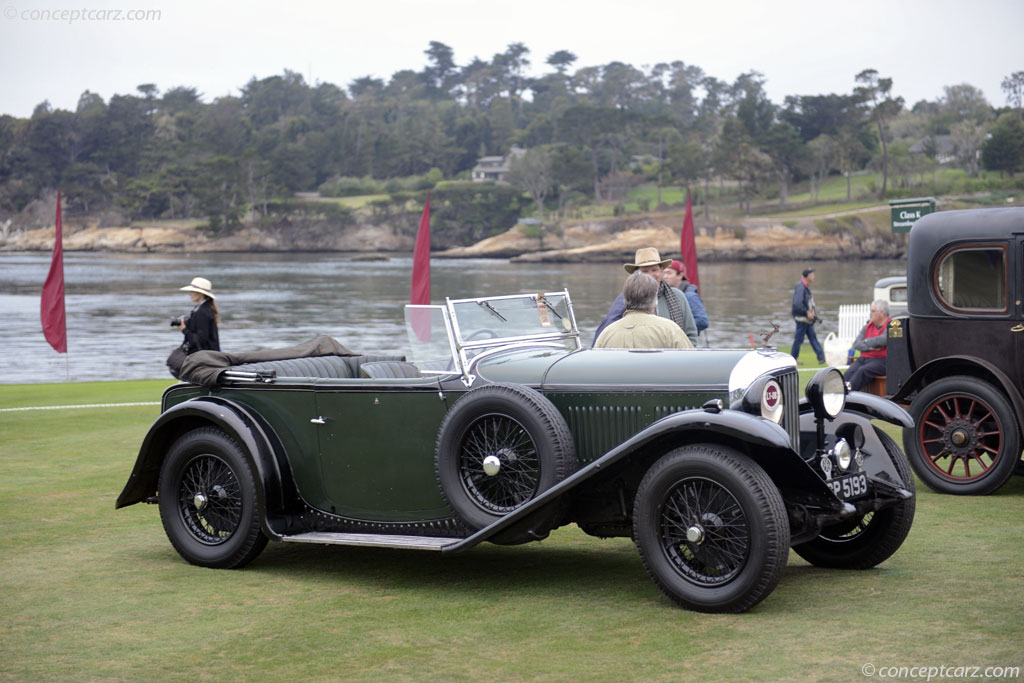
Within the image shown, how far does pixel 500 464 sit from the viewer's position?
5590mm

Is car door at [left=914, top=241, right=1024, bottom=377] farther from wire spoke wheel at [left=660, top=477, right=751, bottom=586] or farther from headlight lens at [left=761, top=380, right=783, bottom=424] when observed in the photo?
wire spoke wheel at [left=660, top=477, right=751, bottom=586]

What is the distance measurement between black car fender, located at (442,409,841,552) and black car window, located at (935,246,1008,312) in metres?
3.97

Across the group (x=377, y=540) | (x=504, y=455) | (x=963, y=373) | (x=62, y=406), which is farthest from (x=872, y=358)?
(x=62, y=406)

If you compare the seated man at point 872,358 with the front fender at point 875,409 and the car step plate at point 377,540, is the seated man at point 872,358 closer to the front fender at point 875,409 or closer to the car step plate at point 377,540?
the front fender at point 875,409

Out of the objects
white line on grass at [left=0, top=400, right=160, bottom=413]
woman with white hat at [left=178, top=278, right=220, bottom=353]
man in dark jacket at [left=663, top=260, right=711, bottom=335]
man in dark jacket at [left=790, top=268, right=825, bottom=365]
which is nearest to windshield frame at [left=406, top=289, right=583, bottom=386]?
man in dark jacket at [left=663, top=260, right=711, bottom=335]

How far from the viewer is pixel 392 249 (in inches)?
5226

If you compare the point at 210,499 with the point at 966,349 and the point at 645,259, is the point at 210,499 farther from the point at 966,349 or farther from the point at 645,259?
the point at 966,349

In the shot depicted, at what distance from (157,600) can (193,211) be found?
138 meters

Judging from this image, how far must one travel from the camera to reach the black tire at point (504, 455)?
5.42 m

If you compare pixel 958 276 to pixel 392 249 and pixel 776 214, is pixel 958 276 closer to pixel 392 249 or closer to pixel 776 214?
pixel 776 214

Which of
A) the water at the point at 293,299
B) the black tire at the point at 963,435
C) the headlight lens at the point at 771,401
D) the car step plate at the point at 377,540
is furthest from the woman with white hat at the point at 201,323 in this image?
the headlight lens at the point at 771,401

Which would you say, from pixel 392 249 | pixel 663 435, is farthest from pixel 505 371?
pixel 392 249

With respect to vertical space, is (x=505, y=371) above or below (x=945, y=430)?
above

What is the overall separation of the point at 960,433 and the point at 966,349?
2.19ft
